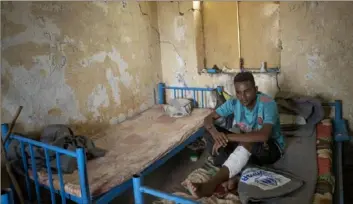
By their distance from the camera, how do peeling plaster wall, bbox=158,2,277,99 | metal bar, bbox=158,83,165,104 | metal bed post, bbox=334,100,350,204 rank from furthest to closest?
metal bar, bbox=158,83,165,104 → peeling plaster wall, bbox=158,2,277,99 → metal bed post, bbox=334,100,350,204

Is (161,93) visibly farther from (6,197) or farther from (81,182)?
(6,197)

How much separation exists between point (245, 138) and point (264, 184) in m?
0.37

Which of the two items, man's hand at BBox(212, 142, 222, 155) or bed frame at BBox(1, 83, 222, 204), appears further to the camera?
man's hand at BBox(212, 142, 222, 155)

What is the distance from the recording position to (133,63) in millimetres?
3732

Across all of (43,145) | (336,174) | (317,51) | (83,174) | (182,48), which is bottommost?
(336,174)

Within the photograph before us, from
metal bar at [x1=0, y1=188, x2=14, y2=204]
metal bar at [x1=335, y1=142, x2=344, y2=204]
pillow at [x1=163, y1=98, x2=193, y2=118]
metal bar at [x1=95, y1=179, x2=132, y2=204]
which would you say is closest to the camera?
metal bar at [x1=0, y1=188, x2=14, y2=204]

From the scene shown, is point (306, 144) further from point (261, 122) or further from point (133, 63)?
point (133, 63)

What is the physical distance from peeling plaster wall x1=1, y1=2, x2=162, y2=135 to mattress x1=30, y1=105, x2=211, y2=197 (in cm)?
26

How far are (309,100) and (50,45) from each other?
2488 mm

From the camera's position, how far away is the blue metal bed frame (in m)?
1.49

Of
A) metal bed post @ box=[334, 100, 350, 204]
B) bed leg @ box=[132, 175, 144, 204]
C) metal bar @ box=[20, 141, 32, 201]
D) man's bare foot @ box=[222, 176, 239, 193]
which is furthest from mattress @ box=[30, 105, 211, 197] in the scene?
metal bed post @ box=[334, 100, 350, 204]

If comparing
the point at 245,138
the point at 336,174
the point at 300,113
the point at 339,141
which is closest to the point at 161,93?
the point at 300,113

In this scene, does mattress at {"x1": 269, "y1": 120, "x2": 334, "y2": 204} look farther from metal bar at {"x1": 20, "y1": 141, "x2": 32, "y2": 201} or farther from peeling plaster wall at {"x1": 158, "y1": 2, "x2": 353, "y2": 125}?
metal bar at {"x1": 20, "y1": 141, "x2": 32, "y2": 201}

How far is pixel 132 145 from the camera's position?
282cm
